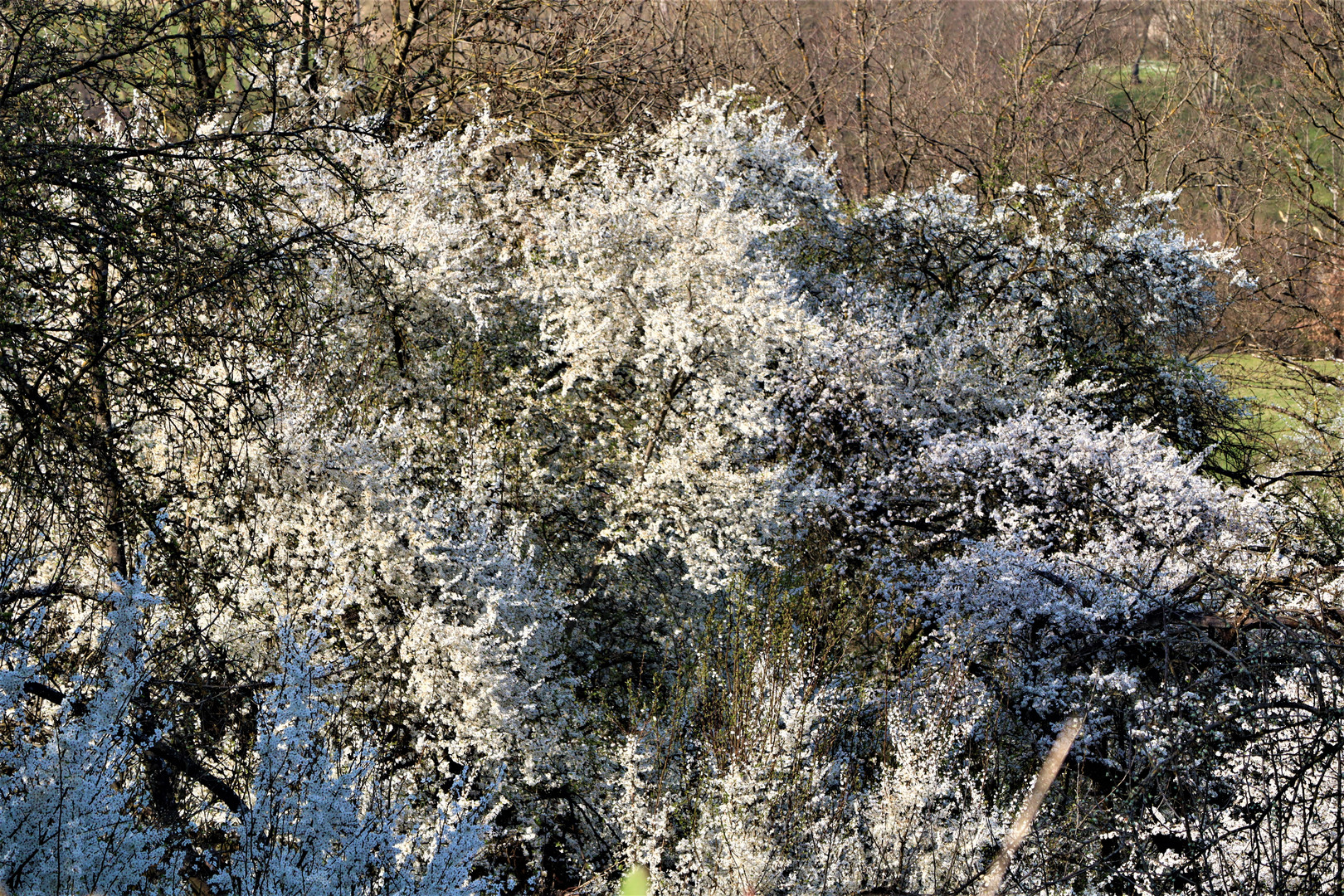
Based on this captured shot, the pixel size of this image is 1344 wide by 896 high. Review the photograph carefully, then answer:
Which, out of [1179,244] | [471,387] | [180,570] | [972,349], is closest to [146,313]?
[180,570]

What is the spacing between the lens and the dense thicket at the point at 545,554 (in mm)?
4504

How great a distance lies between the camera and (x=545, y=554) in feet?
26.1

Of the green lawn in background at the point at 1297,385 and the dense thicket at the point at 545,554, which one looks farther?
the green lawn in background at the point at 1297,385

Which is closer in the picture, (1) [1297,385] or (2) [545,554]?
(2) [545,554]

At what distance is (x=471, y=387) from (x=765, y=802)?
3.99 meters

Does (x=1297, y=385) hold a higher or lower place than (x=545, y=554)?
higher

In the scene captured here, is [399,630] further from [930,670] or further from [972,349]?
[972,349]

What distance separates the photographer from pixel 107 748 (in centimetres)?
378

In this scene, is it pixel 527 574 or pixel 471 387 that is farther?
pixel 471 387

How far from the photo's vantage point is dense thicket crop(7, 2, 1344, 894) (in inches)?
177

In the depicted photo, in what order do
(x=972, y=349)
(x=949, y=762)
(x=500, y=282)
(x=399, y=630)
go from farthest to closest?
(x=972, y=349) → (x=500, y=282) → (x=399, y=630) → (x=949, y=762)

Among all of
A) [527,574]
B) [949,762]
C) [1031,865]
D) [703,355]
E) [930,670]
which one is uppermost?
[703,355]

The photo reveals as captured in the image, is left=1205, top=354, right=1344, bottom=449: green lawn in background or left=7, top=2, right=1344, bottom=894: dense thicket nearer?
left=7, top=2, right=1344, bottom=894: dense thicket

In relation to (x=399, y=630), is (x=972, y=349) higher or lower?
higher
